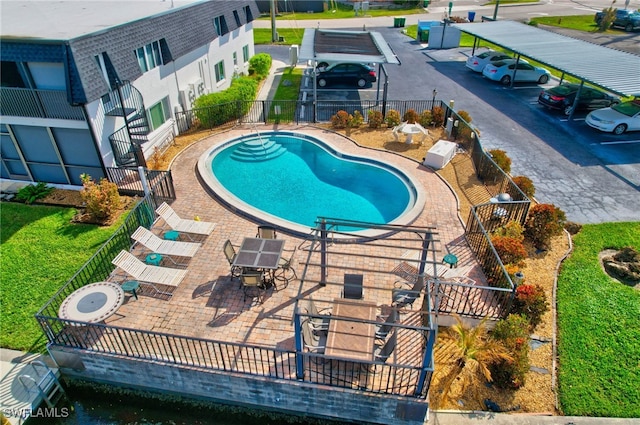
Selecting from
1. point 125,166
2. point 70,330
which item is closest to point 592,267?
point 70,330

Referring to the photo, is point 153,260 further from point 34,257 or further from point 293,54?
point 293,54

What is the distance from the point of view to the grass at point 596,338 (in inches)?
391

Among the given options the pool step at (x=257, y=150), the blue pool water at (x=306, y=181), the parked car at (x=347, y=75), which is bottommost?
the blue pool water at (x=306, y=181)

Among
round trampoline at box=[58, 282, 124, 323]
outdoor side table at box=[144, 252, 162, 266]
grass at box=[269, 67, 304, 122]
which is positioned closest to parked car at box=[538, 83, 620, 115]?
grass at box=[269, 67, 304, 122]

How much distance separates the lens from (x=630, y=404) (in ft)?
32.2

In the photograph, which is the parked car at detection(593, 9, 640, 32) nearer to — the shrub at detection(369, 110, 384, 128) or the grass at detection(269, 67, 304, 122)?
the grass at detection(269, 67, 304, 122)

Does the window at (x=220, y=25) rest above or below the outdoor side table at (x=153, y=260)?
above

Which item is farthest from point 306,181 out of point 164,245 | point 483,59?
point 483,59

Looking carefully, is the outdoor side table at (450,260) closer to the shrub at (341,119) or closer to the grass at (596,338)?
the grass at (596,338)

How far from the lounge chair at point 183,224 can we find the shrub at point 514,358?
10228mm

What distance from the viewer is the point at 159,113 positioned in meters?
21.4

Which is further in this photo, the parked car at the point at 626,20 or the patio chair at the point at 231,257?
the parked car at the point at 626,20

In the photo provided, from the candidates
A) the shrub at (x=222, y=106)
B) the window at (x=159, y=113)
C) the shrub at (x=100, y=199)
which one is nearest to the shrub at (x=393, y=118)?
the shrub at (x=222, y=106)

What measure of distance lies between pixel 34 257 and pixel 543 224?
747 inches
